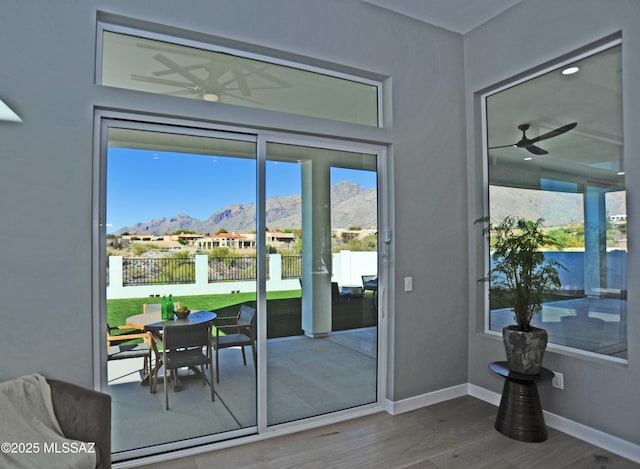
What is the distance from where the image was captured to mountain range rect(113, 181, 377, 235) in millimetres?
2793

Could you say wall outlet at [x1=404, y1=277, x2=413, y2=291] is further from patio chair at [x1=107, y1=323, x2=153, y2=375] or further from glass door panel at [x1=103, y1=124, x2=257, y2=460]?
patio chair at [x1=107, y1=323, x2=153, y2=375]

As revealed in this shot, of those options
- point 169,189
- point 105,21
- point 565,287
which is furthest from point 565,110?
point 105,21

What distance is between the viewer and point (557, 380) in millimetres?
3146

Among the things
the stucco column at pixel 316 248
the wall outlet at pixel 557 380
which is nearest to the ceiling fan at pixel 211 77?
the stucco column at pixel 316 248

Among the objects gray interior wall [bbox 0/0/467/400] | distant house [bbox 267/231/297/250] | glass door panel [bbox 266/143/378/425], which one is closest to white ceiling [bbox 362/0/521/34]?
gray interior wall [bbox 0/0/467/400]

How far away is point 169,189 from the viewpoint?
281cm

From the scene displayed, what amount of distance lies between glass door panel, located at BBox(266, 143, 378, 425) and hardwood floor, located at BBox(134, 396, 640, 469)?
0.27 meters

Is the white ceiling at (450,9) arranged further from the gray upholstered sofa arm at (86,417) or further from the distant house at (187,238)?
the gray upholstered sofa arm at (86,417)

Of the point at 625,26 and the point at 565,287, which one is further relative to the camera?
the point at 565,287

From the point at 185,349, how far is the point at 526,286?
103 inches

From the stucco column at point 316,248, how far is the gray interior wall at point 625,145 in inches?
60.9

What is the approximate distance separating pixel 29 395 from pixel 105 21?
2311 mm

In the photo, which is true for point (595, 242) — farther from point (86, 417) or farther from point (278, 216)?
point (86, 417)

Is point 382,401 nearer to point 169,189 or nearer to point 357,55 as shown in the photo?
point 169,189
